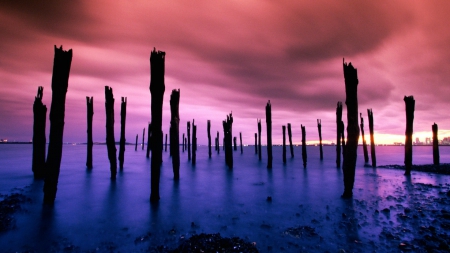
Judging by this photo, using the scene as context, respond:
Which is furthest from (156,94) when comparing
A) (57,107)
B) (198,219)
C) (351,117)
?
(351,117)

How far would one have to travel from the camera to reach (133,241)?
4.22 metres

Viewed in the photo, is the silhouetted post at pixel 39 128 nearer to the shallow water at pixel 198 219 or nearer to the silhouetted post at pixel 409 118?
the shallow water at pixel 198 219

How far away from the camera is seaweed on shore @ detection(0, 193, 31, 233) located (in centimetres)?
493

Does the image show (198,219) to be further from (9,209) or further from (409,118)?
(409,118)

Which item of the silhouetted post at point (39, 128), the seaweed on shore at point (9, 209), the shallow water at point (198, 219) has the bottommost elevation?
the shallow water at point (198, 219)

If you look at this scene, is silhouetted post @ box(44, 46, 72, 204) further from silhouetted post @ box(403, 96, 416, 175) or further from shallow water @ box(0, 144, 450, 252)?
silhouetted post @ box(403, 96, 416, 175)

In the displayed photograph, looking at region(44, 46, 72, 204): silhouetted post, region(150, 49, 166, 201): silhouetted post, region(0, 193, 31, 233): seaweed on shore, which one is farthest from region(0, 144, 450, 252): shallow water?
region(150, 49, 166, 201): silhouetted post

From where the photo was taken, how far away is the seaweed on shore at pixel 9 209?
4.93 metres

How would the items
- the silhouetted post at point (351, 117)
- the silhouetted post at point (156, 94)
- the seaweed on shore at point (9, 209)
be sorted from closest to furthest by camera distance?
the seaweed on shore at point (9, 209)
the silhouetted post at point (156, 94)
the silhouetted post at point (351, 117)

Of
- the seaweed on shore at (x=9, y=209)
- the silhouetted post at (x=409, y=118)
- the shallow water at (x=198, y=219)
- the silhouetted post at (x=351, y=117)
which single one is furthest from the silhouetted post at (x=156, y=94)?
the silhouetted post at (x=409, y=118)

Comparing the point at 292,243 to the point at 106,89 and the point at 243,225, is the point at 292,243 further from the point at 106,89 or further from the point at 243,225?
the point at 106,89

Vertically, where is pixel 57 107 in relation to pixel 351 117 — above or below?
above

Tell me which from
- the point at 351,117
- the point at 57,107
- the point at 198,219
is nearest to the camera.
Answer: the point at 198,219

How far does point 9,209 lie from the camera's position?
616 centimetres
